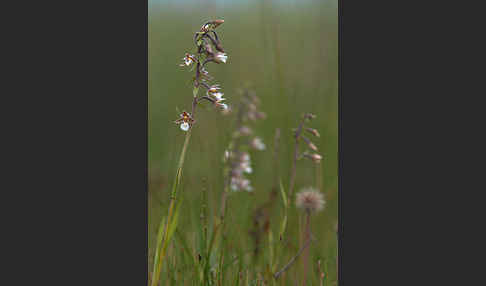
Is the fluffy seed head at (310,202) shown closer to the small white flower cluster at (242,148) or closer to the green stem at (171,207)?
the small white flower cluster at (242,148)

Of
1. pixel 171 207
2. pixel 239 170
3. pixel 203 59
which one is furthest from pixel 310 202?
pixel 203 59

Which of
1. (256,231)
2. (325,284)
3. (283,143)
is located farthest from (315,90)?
(325,284)

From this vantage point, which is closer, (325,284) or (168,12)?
(325,284)

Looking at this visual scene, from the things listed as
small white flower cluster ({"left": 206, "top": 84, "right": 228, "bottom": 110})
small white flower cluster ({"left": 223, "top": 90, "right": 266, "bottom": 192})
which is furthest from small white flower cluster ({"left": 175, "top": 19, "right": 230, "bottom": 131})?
small white flower cluster ({"left": 223, "top": 90, "right": 266, "bottom": 192})

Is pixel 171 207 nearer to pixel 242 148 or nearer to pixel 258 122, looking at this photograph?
pixel 242 148

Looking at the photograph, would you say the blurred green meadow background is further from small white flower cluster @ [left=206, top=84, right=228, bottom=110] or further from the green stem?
small white flower cluster @ [left=206, top=84, right=228, bottom=110]

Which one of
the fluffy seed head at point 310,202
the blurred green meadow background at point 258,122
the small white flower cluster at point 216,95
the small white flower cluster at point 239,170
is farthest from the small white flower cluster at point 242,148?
the small white flower cluster at point 216,95

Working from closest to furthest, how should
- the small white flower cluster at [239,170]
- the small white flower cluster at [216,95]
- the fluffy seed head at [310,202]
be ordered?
the small white flower cluster at [216,95] → the fluffy seed head at [310,202] → the small white flower cluster at [239,170]

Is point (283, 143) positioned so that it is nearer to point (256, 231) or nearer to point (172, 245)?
point (256, 231)
